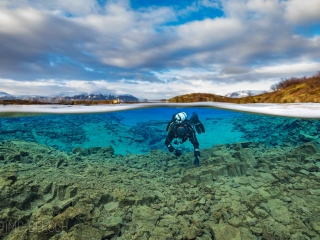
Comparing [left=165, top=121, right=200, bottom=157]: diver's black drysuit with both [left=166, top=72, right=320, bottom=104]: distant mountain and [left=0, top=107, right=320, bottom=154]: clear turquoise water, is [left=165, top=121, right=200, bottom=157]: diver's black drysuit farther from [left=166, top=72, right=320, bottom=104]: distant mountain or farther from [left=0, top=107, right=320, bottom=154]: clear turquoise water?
[left=166, top=72, right=320, bottom=104]: distant mountain

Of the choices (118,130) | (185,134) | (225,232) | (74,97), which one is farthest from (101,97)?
(225,232)

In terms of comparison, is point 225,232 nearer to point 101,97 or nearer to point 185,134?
point 185,134

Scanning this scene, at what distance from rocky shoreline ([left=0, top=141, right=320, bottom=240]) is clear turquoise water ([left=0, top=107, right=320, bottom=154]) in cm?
754

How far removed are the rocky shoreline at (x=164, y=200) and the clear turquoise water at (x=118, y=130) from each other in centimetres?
754

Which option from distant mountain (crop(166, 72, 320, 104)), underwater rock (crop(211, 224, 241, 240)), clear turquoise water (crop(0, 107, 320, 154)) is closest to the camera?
underwater rock (crop(211, 224, 241, 240))

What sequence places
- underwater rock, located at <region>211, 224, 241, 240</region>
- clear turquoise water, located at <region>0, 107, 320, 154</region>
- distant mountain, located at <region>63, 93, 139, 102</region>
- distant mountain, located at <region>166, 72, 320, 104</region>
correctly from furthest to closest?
clear turquoise water, located at <region>0, 107, 320, 154</region>, distant mountain, located at <region>63, 93, 139, 102</region>, distant mountain, located at <region>166, 72, 320, 104</region>, underwater rock, located at <region>211, 224, 241, 240</region>

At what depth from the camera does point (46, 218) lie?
4363 mm

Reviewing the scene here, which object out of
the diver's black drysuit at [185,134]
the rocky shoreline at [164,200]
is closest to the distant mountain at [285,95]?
the rocky shoreline at [164,200]

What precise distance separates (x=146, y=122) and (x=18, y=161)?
15.3 meters

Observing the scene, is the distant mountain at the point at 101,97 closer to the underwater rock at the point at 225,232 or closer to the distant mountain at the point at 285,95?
the distant mountain at the point at 285,95

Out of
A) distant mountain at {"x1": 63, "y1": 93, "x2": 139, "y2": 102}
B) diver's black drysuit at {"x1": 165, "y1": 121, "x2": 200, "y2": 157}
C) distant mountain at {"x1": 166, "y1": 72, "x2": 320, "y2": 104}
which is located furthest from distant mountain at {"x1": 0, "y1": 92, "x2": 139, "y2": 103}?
diver's black drysuit at {"x1": 165, "y1": 121, "x2": 200, "y2": 157}

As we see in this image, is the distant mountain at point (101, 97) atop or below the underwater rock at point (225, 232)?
atop

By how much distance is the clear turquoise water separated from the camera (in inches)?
629

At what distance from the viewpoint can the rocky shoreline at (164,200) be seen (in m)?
4.34
